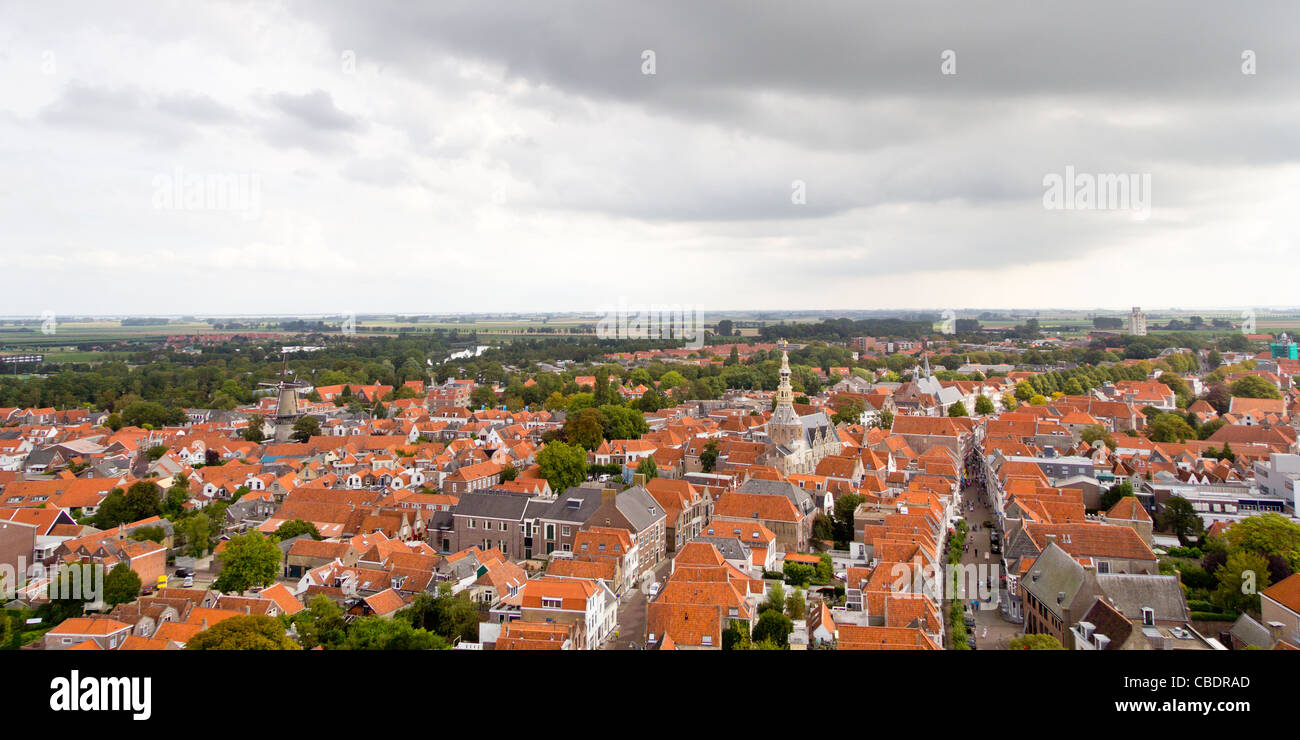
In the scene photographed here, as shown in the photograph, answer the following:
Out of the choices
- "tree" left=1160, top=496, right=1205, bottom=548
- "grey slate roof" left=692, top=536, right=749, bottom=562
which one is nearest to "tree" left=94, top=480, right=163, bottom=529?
"grey slate roof" left=692, top=536, right=749, bottom=562

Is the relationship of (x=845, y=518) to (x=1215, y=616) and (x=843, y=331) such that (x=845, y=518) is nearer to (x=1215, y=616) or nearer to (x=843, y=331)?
(x=1215, y=616)

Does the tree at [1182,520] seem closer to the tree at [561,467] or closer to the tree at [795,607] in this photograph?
the tree at [795,607]

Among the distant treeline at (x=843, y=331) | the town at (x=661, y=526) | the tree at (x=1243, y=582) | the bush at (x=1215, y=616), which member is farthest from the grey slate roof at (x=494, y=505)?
the distant treeline at (x=843, y=331)
